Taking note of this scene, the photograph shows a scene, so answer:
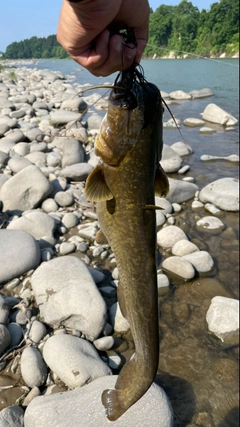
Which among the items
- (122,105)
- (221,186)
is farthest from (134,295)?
(221,186)

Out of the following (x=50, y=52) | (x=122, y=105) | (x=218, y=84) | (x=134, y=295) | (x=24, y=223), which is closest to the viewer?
(x=122, y=105)

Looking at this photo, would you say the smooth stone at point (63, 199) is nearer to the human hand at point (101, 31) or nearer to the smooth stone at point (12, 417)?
the smooth stone at point (12, 417)

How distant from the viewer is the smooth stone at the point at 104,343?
3.91m

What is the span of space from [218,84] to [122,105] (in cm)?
2966

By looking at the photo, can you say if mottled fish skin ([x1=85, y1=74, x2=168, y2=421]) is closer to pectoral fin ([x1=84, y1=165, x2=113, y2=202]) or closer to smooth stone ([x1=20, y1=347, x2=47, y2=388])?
pectoral fin ([x1=84, y1=165, x2=113, y2=202])

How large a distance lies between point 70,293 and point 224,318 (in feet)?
6.70

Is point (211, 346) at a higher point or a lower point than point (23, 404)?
lower

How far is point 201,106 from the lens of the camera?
20016mm

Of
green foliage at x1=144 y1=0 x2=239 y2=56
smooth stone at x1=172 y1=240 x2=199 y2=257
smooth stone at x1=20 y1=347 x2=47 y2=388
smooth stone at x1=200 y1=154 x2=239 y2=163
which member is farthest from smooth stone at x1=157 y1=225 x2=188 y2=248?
green foliage at x1=144 y1=0 x2=239 y2=56

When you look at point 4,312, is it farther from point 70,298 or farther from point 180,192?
point 180,192

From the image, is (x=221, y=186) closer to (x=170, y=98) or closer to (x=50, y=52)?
(x=170, y=98)

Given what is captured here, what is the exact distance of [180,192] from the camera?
7691 mm

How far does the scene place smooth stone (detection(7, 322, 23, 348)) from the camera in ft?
12.3

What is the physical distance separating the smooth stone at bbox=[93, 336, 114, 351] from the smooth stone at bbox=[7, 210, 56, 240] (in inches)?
88.9
